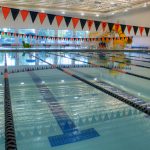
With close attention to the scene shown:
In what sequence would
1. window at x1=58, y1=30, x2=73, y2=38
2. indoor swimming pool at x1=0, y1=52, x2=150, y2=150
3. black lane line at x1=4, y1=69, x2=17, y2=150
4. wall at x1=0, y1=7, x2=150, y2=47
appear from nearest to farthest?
black lane line at x1=4, y1=69, x2=17, y2=150 < indoor swimming pool at x1=0, y1=52, x2=150, y2=150 < wall at x1=0, y1=7, x2=150, y2=47 < window at x1=58, y1=30, x2=73, y2=38

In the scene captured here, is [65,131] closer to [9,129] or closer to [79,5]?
[9,129]

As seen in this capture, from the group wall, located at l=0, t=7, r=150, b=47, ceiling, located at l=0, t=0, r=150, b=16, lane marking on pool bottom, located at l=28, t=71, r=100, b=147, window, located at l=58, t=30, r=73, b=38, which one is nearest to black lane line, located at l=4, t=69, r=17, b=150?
lane marking on pool bottom, located at l=28, t=71, r=100, b=147

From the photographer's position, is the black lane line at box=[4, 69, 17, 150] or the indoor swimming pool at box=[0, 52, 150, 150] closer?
the black lane line at box=[4, 69, 17, 150]

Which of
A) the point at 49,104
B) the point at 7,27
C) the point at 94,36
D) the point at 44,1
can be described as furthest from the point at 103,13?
the point at 49,104

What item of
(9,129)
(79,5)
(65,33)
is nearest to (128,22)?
(79,5)

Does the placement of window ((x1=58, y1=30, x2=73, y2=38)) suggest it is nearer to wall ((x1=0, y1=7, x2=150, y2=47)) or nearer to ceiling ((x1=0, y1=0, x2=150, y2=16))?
wall ((x1=0, y1=7, x2=150, y2=47))

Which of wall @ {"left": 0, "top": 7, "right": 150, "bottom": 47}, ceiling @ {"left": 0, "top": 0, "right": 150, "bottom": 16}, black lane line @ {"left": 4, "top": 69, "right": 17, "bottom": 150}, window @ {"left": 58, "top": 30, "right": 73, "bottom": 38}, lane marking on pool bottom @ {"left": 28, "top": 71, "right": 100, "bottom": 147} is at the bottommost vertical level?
lane marking on pool bottom @ {"left": 28, "top": 71, "right": 100, "bottom": 147}

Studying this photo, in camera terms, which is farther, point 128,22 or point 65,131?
point 128,22

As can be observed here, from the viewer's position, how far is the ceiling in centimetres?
1239

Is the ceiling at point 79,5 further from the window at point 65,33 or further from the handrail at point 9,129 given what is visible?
the handrail at point 9,129

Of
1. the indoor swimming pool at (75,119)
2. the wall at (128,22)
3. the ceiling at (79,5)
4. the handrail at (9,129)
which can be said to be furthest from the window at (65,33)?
the handrail at (9,129)

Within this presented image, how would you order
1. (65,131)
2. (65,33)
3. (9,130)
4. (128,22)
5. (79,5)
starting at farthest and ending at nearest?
1. (65,33)
2. (128,22)
3. (79,5)
4. (65,131)
5. (9,130)

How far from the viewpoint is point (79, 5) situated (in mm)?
13820

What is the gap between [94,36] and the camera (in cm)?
1691
